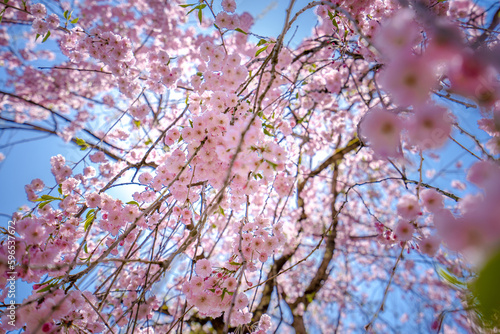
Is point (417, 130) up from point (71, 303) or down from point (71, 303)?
up

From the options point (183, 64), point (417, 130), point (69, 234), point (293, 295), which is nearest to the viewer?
point (417, 130)

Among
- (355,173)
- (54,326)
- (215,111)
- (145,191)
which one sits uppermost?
(355,173)

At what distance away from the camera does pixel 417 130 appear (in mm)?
681

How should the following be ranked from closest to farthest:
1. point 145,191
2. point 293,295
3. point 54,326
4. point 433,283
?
point 54,326
point 145,191
point 293,295
point 433,283

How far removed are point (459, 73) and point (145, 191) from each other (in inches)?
85.9

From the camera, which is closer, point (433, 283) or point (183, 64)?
point (183, 64)

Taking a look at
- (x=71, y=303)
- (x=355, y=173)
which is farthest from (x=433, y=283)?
(x=71, y=303)

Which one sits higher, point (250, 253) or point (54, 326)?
point (250, 253)

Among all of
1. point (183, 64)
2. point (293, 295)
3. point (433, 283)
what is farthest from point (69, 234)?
point (433, 283)

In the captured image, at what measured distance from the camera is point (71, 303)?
1.25 metres

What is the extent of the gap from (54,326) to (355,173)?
6.21 metres

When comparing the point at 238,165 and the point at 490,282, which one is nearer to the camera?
the point at 490,282

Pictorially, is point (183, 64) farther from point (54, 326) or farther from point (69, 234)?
point (54, 326)

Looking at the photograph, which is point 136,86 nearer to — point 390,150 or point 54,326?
point 54,326
